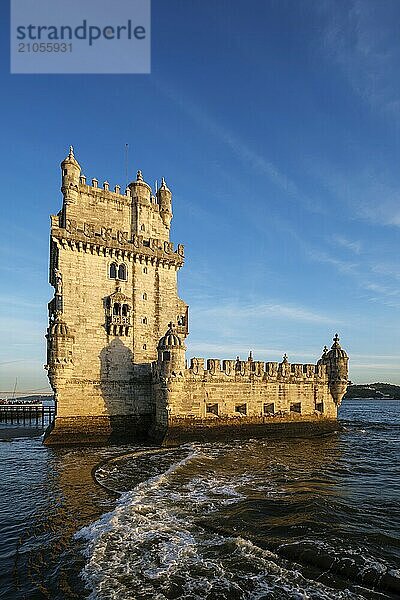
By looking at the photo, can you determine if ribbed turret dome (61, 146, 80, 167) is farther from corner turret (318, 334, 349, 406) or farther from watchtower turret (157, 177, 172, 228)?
corner turret (318, 334, 349, 406)

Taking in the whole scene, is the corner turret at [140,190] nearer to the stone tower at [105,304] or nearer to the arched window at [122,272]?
the stone tower at [105,304]

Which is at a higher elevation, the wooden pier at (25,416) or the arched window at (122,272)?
the arched window at (122,272)

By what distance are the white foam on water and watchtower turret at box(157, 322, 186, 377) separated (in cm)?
1448

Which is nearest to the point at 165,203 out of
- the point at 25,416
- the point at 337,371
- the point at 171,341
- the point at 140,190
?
the point at 140,190

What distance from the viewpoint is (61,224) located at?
114ft

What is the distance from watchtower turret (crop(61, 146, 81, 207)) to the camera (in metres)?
34.1

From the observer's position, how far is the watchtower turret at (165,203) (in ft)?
127

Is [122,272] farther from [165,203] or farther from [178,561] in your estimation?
[178,561]

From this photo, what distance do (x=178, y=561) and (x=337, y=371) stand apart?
1225 inches

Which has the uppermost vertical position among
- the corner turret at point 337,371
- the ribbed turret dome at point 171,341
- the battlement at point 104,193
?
the battlement at point 104,193

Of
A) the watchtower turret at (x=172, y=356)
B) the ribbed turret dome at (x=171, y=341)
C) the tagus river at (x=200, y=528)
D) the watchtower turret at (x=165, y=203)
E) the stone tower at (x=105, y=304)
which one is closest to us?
the tagus river at (x=200, y=528)

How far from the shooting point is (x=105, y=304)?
111 feet

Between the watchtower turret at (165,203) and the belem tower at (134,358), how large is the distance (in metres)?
0.28

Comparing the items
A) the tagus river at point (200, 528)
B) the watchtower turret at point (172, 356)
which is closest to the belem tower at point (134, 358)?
the watchtower turret at point (172, 356)
